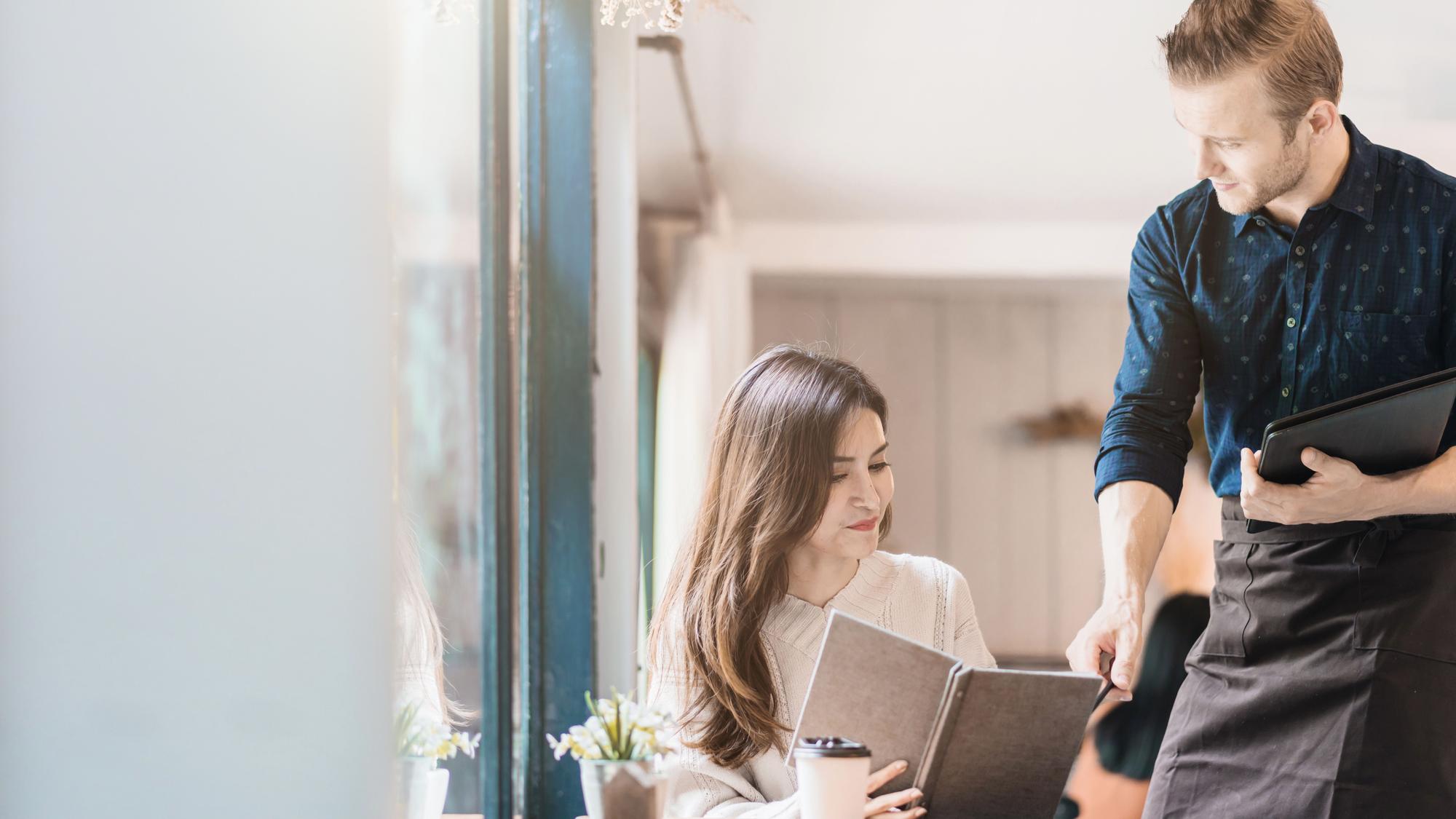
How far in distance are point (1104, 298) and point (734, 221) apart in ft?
6.70

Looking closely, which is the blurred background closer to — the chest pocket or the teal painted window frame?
the teal painted window frame

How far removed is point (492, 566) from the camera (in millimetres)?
1623

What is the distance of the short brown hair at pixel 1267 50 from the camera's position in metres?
1.53

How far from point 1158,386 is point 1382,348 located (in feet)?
0.91

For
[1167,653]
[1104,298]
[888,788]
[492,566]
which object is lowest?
[1167,653]

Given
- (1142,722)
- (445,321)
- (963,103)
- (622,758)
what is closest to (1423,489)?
(622,758)

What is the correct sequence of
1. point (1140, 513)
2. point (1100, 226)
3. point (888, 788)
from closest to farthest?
point (888, 788) < point (1140, 513) < point (1100, 226)

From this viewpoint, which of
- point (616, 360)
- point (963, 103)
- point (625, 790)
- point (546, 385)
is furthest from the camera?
point (963, 103)

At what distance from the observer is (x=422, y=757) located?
3.48ft

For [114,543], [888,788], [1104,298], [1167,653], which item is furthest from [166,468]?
[1104,298]

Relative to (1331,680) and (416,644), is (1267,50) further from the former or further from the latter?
(416,644)

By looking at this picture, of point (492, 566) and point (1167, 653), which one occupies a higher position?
point (492, 566)

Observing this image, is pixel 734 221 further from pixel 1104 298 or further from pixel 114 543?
pixel 114 543

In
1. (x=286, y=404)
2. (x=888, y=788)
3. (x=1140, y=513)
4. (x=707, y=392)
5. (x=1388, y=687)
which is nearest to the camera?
(x=286, y=404)
